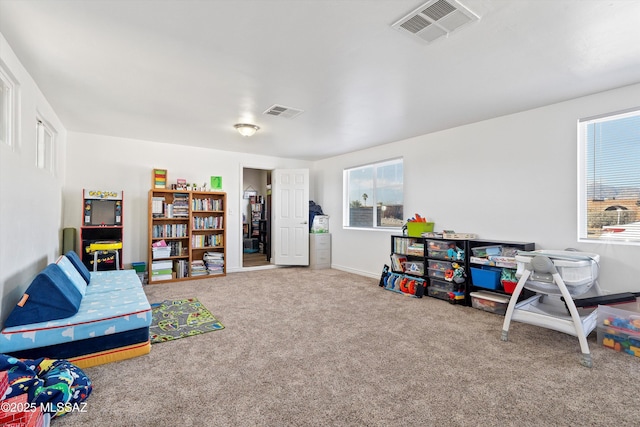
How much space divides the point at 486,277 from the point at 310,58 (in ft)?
10.3

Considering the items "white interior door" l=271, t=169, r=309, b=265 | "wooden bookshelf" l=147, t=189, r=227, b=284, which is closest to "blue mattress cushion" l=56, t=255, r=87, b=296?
"wooden bookshelf" l=147, t=189, r=227, b=284

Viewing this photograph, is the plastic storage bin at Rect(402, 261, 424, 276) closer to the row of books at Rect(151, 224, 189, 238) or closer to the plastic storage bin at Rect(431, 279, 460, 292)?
the plastic storage bin at Rect(431, 279, 460, 292)

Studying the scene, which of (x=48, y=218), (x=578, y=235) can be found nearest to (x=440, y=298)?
(x=578, y=235)

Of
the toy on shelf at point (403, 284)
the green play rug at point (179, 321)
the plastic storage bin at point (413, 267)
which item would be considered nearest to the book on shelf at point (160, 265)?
the green play rug at point (179, 321)

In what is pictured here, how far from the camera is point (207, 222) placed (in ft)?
18.4

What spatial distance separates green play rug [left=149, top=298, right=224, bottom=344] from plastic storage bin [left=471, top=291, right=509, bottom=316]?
2.97 m

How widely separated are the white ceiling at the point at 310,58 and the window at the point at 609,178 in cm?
40

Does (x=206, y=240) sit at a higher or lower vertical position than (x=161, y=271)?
higher

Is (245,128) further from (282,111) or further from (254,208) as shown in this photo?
(254,208)

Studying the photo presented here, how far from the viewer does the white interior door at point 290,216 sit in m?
6.46

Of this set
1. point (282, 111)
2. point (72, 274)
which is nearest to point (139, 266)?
point (72, 274)

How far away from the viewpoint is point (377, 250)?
5500 mm

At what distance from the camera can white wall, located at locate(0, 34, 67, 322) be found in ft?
7.45

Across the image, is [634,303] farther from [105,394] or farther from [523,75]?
[105,394]
